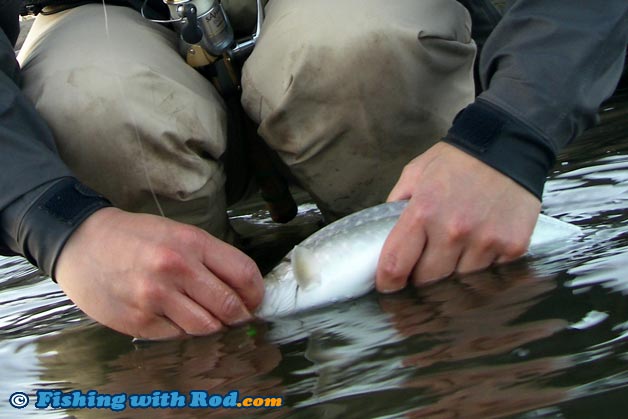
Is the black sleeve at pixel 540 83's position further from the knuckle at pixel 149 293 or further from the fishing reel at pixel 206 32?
the fishing reel at pixel 206 32

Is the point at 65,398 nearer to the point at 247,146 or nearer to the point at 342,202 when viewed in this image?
the point at 342,202

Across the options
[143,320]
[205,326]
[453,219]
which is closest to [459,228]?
[453,219]

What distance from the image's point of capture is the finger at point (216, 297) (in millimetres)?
1685

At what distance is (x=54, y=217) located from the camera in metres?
1.77

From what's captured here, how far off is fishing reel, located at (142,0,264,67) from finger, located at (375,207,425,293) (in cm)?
80

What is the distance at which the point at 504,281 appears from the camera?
68.4 inches

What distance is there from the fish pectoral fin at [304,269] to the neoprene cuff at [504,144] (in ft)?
1.16

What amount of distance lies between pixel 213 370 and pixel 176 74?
2.93 ft

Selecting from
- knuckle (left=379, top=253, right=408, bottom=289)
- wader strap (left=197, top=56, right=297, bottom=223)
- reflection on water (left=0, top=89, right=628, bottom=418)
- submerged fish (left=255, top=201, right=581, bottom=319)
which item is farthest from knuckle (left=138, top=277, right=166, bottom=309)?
wader strap (left=197, top=56, right=297, bottom=223)

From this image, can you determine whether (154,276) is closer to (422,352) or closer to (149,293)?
(149,293)

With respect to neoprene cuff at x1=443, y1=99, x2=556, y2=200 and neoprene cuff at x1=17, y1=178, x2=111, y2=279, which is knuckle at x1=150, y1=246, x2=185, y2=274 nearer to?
neoprene cuff at x1=17, y1=178, x2=111, y2=279

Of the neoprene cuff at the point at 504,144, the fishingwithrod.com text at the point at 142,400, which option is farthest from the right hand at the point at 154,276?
the neoprene cuff at the point at 504,144

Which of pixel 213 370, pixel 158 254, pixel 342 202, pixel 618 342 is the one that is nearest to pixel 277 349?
pixel 213 370

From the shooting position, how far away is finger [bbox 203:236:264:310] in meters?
1.71
